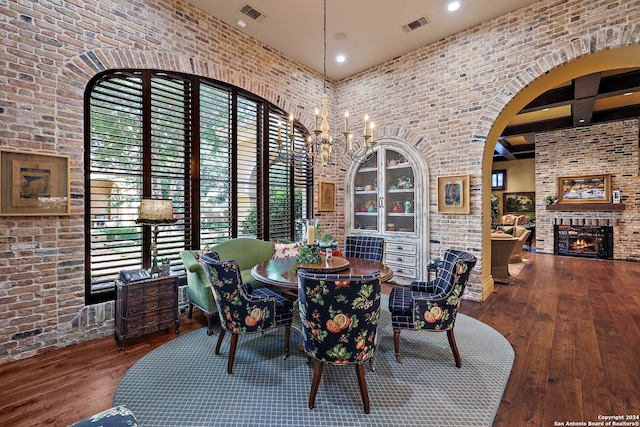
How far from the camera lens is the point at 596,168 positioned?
7.80m

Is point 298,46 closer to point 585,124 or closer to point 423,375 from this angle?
point 423,375

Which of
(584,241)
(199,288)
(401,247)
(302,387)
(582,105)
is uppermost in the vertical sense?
(582,105)

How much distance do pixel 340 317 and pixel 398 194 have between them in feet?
12.2

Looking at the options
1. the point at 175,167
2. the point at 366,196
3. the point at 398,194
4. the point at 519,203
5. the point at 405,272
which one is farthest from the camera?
the point at 519,203

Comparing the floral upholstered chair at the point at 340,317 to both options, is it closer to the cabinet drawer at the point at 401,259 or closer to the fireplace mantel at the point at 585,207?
the cabinet drawer at the point at 401,259

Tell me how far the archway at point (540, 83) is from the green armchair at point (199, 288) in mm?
3825

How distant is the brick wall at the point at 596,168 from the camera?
7320 millimetres

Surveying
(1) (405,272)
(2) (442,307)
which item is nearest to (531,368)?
(2) (442,307)

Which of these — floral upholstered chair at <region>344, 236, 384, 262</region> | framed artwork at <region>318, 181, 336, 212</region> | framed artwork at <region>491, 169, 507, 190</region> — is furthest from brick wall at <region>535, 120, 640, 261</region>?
floral upholstered chair at <region>344, 236, 384, 262</region>

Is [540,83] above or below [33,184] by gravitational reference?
above

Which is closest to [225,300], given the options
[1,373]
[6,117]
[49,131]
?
[1,373]

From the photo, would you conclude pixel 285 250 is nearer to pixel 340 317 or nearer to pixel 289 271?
pixel 289 271

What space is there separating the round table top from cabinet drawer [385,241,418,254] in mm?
1938

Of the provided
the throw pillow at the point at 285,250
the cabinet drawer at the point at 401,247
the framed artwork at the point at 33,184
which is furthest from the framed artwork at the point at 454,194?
the framed artwork at the point at 33,184
